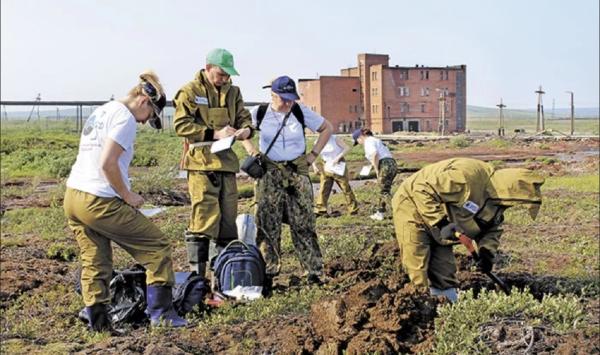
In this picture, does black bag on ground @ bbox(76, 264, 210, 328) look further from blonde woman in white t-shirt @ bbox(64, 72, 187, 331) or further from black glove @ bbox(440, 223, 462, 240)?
black glove @ bbox(440, 223, 462, 240)

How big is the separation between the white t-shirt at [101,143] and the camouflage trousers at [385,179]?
6.93 metres

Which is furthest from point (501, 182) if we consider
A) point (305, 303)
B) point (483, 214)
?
point (305, 303)

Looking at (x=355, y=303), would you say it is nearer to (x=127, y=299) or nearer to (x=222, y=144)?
(x=127, y=299)

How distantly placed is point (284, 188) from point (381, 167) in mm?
5187

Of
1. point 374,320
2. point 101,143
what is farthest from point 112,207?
point 374,320

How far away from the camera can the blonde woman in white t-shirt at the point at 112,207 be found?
16.1 ft

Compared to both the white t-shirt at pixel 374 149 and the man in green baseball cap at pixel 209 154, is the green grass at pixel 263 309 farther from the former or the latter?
the white t-shirt at pixel 374 149

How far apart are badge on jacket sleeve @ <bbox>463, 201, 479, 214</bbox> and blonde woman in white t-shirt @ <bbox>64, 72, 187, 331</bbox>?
2.12 meters

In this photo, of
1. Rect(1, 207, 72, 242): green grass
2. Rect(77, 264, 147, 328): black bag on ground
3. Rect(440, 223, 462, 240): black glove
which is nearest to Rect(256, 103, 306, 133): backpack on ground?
Rect(77, 264, 147, 328): black bag on ground

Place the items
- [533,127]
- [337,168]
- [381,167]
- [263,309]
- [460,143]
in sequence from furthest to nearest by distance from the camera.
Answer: [533,127], [460,143], [337,168], [381,167], [263,309]

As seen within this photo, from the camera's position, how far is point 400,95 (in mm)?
50812

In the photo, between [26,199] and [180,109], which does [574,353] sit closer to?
[180,109]

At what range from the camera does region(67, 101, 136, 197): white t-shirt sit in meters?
4.88

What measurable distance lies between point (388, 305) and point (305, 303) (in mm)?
1434
